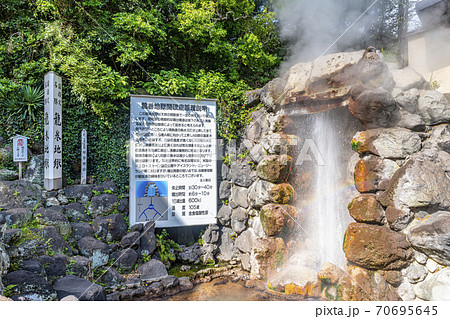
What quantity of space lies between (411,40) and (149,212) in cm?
Answer: 516

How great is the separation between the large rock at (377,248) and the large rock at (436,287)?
0.73 ft

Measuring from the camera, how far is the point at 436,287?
239 cm

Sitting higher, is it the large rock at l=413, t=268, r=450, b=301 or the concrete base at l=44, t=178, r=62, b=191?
the concrete base at l=44, t=178, r=62, b=191

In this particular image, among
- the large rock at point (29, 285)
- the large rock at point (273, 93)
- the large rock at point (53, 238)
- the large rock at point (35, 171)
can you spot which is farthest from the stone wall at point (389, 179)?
the large rock at point (35, 171)

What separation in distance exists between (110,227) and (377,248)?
415 centimetres

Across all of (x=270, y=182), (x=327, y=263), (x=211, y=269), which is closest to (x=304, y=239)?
(x=327, y=263)

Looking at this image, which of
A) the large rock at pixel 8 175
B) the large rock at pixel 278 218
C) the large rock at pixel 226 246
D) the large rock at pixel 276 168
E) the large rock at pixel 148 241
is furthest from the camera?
the large rock at pixel 226 246

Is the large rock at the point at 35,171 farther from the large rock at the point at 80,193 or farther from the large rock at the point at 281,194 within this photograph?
the large rock at the point at 281,194

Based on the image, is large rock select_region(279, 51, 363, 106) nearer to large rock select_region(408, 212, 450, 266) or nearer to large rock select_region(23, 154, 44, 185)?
large rock select_region(408, 212, 450, 266)

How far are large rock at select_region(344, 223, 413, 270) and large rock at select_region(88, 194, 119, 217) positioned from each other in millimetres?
4072

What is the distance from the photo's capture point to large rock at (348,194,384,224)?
2855mm

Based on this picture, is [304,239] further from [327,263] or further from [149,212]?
[149,212]

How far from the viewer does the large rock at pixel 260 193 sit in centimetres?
428

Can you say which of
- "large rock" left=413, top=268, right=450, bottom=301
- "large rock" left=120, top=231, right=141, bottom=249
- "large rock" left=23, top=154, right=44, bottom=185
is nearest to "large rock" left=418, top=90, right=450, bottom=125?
"large rock" left=413, top=268, right=450, bottom=301
